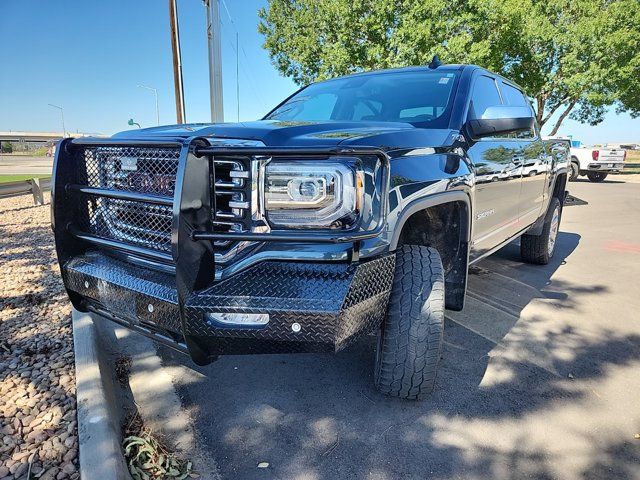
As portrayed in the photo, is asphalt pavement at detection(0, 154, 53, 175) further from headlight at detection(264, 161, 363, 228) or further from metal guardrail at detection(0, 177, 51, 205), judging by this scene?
headlight at detection(264, 161, 363, 228)

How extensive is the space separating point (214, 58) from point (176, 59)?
6.77 ft

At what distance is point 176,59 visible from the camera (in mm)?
11008

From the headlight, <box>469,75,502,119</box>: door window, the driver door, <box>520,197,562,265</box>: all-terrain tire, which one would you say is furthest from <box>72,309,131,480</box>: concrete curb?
<box>520,197,562,265</box>: all-terrain tire

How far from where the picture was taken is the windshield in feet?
9.49

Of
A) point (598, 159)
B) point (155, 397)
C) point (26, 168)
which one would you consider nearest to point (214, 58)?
point (155, 397)

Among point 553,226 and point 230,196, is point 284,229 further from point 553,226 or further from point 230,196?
point 553,226

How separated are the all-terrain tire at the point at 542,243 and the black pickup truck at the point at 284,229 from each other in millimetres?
2717

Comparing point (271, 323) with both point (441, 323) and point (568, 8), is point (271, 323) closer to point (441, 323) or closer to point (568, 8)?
point (441, 323)

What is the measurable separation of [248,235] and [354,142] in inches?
23.7

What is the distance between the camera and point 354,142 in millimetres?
1864

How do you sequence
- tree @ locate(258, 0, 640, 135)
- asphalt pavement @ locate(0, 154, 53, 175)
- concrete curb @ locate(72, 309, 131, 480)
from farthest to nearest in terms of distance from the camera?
1. asphalt pavement @ locate(0, 154, 53, 175)
2. tree @ locate(258, 0, 640, 135)
3. concrete curb @ locate(72, 309, 131, 480)

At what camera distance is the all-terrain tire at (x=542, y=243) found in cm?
523

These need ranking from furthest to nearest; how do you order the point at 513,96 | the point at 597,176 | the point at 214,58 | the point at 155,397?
the point at 597,176 < the point at 214,58 < the point at 513,96 < the point at 155,397

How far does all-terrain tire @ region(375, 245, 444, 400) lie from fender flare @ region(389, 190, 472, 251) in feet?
0.66
